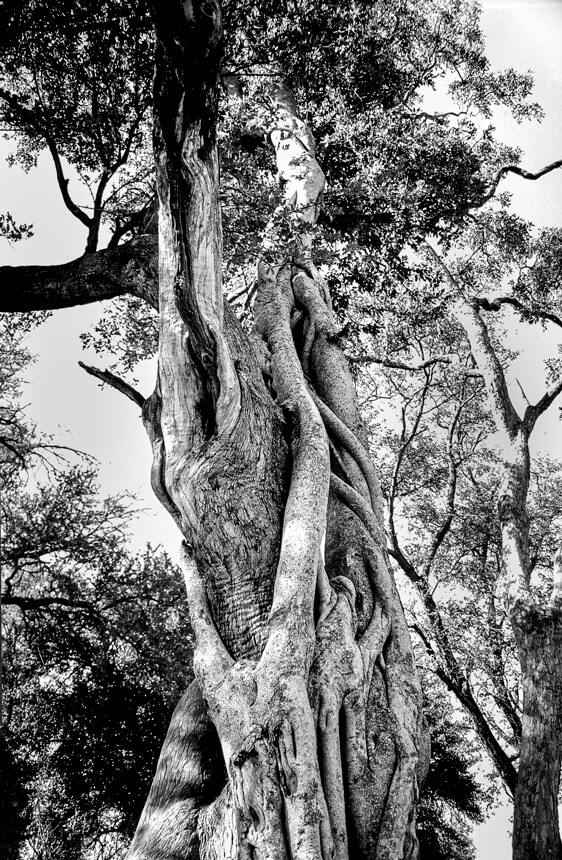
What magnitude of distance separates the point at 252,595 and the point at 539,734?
3580 mm

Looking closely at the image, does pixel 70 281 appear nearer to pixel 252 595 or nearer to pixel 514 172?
pixel 252 595

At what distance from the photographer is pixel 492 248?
10867 millimetres

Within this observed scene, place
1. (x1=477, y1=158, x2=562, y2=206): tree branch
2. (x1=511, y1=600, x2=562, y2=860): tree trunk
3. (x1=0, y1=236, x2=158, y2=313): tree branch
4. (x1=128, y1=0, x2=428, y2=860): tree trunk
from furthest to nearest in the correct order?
(x1=477, y1=158, x2=562, y2=206): tree branch < (x1=0, y1=236, x2=158, y2=313): tree branch < (x1=511, y1=600, x2=562, y2=860): tree trunk < (x1=128, y1=0, x2=428, y2=860): tree trunk

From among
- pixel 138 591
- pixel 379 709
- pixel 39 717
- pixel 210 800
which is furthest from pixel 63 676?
pixel 379 709

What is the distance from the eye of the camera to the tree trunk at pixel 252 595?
2932 millimetres

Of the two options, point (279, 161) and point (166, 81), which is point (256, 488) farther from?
point (279, 161)

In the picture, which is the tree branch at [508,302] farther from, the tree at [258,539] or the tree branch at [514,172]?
the tree at [258,539]

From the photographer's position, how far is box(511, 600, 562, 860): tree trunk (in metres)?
5.17

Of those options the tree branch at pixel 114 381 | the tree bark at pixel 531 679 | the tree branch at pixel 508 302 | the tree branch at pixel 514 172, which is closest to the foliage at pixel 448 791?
the tree bark at pixel 531 679

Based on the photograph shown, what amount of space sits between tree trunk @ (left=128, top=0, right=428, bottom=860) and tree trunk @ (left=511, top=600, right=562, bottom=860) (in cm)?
250

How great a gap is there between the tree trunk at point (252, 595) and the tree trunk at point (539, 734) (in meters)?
2.50

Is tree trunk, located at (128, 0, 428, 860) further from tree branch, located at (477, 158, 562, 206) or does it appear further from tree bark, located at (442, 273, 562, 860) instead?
tree branch, located at (477, 158, 562, 206)

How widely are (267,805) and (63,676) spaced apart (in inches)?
283

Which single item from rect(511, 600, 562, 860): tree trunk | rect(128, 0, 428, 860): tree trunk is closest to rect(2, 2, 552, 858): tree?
rect(128, 0, 428, 860): tree trunk
